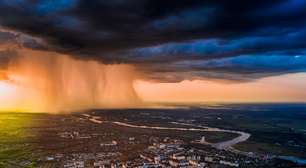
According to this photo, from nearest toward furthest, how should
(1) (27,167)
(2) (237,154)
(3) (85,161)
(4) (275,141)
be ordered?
1. (1) (27,167)
2. (3) (85,161)
3. (2) (237,154)
4. (4) (275,141)

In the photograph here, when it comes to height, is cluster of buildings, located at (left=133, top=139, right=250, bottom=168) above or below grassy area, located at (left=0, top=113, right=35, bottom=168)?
below

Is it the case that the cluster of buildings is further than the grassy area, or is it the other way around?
the grassy area

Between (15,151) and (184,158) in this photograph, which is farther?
(15,151)

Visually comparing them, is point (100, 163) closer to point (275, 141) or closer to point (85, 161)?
point (85, 161)

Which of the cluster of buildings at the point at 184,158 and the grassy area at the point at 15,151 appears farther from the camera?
the grassy area at the point at 15,151

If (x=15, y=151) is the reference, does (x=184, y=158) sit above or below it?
below

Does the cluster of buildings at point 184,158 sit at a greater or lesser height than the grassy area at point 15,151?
lesser

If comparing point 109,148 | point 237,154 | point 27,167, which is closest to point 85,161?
point 27,167

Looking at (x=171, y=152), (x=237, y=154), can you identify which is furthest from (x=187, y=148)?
(x=237, y=154)

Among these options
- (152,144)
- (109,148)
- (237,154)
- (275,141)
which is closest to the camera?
(237,154)

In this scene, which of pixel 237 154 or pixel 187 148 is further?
pixel 187 148
